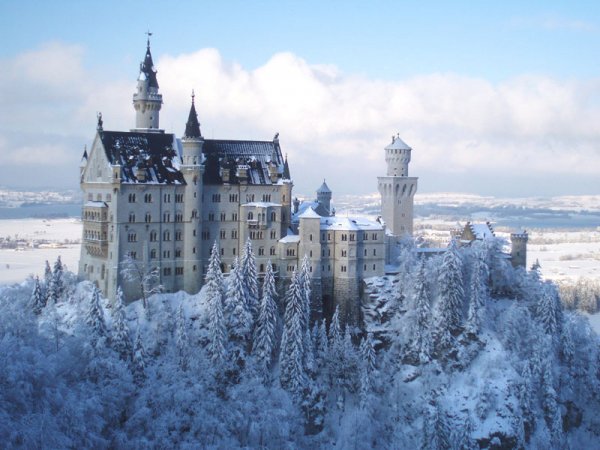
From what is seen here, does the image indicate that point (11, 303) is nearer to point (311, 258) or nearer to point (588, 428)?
point (311, 258)

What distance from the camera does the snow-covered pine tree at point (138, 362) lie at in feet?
265

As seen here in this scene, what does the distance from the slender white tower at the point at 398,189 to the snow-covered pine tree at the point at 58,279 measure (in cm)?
4542

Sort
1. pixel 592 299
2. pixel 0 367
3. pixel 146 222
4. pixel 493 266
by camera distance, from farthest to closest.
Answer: pixel 592 299
pixel 493 266
pixel 146 222
pixel 0 367

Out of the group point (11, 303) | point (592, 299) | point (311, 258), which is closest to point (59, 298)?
point (11, 303)

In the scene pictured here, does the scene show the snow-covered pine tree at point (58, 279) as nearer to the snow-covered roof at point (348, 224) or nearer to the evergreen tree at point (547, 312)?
the snow-covered roof at point (348, 224)

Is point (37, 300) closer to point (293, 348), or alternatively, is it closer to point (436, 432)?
point (293, 348)

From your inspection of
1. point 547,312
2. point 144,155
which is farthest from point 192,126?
point 547,312

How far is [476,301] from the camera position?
92938 millimetres

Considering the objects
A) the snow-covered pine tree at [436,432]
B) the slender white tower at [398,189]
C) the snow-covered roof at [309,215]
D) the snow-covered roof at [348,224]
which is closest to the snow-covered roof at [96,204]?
the snow-covered roof at [309,215]

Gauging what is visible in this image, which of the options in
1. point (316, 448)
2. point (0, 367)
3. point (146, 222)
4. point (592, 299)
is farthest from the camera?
point (592, 299)

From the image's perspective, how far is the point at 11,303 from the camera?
96.9m

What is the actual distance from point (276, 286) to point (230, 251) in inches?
288

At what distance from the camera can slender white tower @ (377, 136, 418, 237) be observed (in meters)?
113

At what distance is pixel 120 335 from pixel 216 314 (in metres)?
10.3
